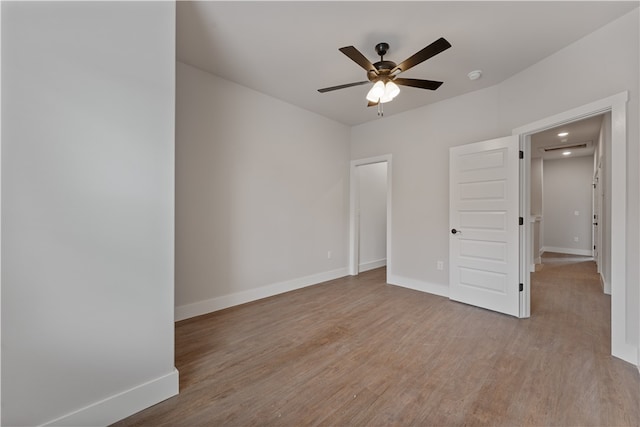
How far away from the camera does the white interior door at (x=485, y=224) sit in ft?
9.72

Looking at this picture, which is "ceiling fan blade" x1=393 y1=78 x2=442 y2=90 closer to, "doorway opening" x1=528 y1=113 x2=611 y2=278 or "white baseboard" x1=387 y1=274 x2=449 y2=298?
"white baseboard" x1=387 y1=274 x2=449 y2=298

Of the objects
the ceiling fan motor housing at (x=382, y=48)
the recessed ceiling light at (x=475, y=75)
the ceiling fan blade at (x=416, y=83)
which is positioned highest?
the recessed ceiling light at (x=475, y=75)

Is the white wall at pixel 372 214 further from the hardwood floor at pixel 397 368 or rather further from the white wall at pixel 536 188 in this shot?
the white wall at pixel 536 188

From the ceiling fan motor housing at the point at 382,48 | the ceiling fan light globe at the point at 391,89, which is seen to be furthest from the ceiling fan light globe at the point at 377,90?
the ceiling fan motor housing at the point at 382,48

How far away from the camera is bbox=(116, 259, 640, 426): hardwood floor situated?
1.55 m

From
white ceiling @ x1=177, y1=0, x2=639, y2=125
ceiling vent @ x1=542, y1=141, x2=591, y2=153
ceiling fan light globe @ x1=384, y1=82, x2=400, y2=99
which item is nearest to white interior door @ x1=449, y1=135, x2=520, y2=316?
white ceiling @ x1=177, y1=0, x2=639, y2=125

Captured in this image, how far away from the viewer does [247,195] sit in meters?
3.42

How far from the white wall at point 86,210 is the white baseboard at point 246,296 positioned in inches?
50.0

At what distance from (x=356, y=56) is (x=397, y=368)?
2388 mm

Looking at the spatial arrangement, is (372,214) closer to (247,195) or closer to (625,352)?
(247,195)

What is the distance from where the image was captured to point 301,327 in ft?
8.82

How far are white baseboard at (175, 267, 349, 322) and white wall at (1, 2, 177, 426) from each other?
1.27 m

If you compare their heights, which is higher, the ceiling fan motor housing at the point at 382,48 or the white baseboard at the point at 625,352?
the ceiling fan motor housing at the point at 382,48

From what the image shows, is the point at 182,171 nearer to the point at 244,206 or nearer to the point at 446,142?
the point at 244,206
